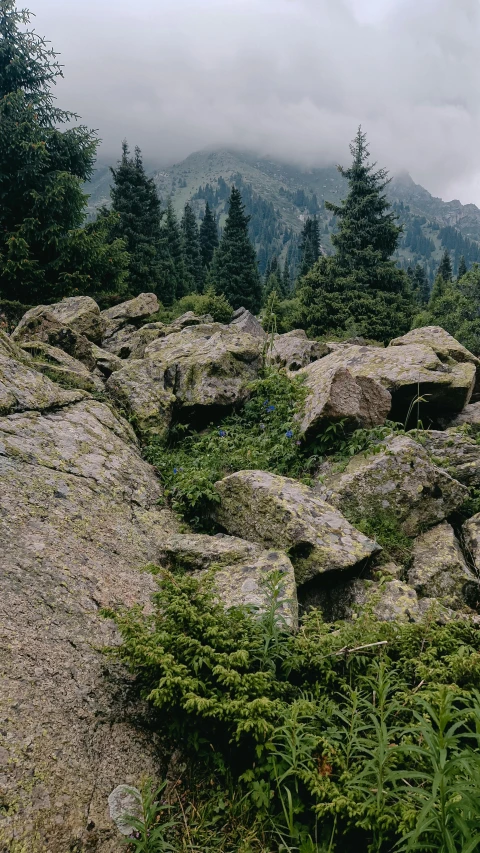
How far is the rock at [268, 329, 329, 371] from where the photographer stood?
35.6ft

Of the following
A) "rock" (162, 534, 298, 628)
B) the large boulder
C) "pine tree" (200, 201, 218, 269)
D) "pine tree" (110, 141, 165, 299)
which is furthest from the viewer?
"pine tree" (200, 201, 218, 269)

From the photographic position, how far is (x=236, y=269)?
4503 centimetres

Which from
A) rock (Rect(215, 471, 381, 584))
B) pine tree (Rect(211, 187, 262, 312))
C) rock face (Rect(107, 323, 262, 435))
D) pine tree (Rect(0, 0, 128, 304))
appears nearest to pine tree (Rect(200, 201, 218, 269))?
pine tree (Rect(211, 187, 262, 312))

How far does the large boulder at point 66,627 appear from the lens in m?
2.54

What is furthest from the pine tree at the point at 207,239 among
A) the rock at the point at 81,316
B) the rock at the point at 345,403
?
the rock at the point at 345,403

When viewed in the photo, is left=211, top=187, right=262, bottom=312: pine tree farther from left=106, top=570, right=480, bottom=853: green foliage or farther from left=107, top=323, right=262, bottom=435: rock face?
left=106, top=570, right=480, bottom=853: green foliage

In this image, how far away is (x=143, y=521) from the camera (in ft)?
17.2

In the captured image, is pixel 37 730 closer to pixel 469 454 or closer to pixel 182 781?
pixel 182 781

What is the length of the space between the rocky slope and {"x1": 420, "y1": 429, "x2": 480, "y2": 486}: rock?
3 centimetres

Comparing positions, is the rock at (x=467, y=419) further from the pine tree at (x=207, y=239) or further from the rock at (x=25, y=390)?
the pine tree at (x=207, y=239)

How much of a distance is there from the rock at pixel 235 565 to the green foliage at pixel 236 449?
27.5 inches

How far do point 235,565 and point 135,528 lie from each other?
1270 millimetres

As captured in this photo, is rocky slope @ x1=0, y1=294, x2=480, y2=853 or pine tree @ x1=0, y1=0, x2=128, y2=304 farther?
pine tree @ x1=0, y1=0, x2=128, y2=304

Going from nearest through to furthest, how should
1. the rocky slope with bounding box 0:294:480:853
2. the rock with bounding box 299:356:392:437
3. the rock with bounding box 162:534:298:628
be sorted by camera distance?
the rocky slope with bounding box 0:294:480:853
the rock with bounding box 162:534:298:628
the rock with bounding box 299:356:392:437
